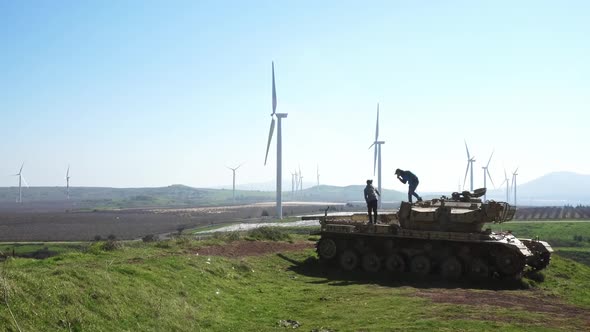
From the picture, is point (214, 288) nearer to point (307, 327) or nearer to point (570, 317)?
point (307, 327)

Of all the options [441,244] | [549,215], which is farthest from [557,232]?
[441,244]

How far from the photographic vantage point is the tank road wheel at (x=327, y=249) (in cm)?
2717

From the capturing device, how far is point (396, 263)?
83.4ft

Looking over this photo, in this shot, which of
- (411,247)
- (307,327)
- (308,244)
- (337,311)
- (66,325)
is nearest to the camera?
(66,325)

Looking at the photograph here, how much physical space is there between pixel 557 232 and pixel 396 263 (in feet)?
216

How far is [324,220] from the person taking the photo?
91.9ft

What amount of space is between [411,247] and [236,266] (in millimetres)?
7761

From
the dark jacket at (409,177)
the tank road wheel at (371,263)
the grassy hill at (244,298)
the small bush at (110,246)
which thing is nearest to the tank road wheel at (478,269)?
the grassy hill at (244,298)

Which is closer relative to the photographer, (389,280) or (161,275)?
(161,275)

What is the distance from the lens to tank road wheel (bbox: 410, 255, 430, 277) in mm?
24703

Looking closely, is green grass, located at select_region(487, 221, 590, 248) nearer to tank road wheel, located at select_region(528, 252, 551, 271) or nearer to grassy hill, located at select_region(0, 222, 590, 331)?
tank road wheel, located at select_region(528, 252, 551, 271)

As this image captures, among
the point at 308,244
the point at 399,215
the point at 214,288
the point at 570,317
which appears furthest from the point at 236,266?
the point at 570,317

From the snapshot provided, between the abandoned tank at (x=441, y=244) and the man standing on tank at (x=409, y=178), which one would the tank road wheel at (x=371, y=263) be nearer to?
the abandoned tank at (x=441, y=244)

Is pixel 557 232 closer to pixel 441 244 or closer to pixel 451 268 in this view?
pixel 441 244
